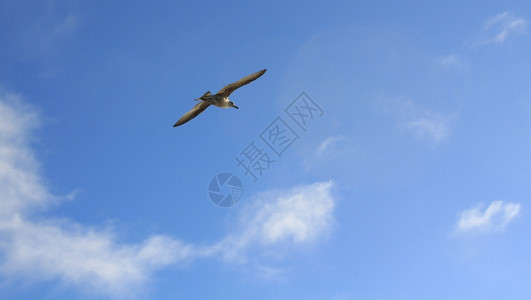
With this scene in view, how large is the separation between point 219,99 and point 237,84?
2125 millimetres

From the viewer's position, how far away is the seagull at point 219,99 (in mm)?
32869

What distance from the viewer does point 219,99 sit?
1358 inches

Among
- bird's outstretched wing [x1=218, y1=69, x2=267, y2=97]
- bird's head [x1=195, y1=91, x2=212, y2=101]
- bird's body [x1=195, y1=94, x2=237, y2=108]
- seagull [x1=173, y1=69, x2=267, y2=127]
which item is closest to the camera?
bird's outstretched wing [x1=218, y1=69, x2=267, y2=97]

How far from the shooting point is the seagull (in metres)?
32.9

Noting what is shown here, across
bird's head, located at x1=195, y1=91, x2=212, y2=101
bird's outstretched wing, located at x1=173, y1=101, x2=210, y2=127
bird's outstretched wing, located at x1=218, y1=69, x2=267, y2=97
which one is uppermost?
bird's outstretched wing, located at x1=173, y1=101, x2=210, y2=127

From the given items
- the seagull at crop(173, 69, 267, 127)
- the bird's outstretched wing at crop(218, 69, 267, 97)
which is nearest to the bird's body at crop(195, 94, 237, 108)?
the seagull at crop(173, 69, 267, 127)

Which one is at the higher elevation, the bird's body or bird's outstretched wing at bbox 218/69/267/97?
the bird's body

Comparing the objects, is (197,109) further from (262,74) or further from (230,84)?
(262,74)

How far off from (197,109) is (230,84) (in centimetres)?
473

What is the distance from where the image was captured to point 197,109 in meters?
36.5

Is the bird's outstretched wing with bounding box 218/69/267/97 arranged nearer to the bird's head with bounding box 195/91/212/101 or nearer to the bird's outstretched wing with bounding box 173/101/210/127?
the bird's head with bounding box 195/91/212/101

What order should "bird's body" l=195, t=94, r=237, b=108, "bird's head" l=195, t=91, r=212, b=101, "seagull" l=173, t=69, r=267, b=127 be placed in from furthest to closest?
"bird's body" l=195, t=94, r=237, b=108, "bird's head" l=195, t=91, r=212, b=101, "seagull" l=173, t=69, r=267, b=127

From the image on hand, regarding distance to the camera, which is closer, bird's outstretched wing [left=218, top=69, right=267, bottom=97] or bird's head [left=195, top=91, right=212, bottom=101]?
bird's outstretched wing [left=218, top=69, right=267, bottom=97]

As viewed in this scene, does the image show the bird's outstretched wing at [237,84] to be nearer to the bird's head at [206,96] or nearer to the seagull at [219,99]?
the seagull at [219,99]
